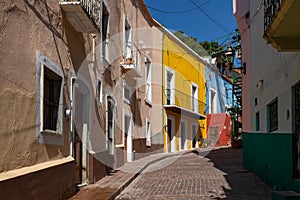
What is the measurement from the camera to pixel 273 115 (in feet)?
34.5

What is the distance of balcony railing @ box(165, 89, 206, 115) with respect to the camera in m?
25.3

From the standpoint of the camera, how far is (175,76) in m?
25.9

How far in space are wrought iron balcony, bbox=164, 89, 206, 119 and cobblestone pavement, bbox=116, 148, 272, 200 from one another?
9704mm

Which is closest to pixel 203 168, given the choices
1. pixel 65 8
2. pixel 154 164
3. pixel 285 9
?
pixel 154 164

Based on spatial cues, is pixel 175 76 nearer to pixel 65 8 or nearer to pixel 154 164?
pixel 154 164

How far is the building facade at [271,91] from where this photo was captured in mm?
6996

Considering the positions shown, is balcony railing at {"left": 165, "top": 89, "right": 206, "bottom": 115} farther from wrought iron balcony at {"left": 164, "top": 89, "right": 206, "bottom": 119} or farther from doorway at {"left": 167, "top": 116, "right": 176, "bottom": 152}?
doorway at {"left": 167, "top": 116, "right": 176, "bottom": 152}

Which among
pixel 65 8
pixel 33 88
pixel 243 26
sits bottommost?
pixel 33 88

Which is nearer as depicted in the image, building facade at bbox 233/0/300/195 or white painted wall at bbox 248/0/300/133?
building facade at bbox 233/0/300/195

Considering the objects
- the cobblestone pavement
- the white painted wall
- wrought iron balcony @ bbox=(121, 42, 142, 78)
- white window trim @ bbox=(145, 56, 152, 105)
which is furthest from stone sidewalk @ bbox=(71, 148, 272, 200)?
white window trim @ bbox=(145, 56, 152, 105)

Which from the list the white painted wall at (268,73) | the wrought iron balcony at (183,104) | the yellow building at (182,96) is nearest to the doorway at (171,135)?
the yellow building at (182,96)

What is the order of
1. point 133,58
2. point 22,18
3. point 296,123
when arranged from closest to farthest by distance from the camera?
point 22,18 < point 296,123 < point 133,58

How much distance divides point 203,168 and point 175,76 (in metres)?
11.1

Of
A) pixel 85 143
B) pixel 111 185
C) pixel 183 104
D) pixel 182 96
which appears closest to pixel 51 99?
pixel 85 143
